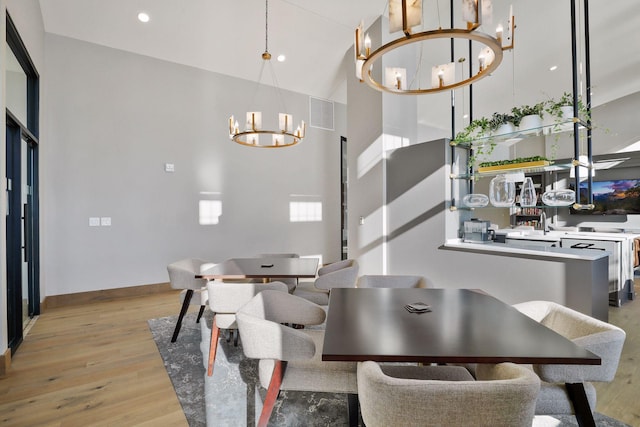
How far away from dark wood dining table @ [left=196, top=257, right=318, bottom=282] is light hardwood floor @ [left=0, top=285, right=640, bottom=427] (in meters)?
0.90

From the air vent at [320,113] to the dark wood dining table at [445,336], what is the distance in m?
5.41

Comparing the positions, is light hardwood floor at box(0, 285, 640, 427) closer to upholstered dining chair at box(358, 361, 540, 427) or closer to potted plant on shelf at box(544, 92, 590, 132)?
upholstered dining chair at box(358, 361, 540, 427)

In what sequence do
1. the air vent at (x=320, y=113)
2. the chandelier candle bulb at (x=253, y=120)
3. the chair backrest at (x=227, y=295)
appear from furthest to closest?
1. the air vent at (x=320, y=113)
2. the chandelier candle bulb at (x=253, y=120)
3. the chair backrest at (x=227, y=295)

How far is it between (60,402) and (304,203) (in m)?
4.96

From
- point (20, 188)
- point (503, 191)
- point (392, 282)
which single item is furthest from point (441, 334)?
point (20, 188)

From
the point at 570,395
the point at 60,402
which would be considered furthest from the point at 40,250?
the point at 570,395

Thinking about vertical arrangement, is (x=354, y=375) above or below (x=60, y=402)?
above

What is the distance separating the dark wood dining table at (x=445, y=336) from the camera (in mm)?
1215

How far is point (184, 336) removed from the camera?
3377mm

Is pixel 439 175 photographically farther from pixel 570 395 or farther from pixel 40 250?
pixel 40 250

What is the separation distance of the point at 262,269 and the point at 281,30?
12.4 ft

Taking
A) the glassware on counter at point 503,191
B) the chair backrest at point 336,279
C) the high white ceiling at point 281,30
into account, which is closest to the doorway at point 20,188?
the high white ceiling at point 281,30

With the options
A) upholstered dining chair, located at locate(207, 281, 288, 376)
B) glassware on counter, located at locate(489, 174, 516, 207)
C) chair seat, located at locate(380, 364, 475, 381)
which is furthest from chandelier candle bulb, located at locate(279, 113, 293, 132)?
chair seat, located at locate(380, 364, 475, 381)

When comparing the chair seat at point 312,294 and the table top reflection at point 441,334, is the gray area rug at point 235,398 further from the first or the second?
the chair seat at point 312,294
